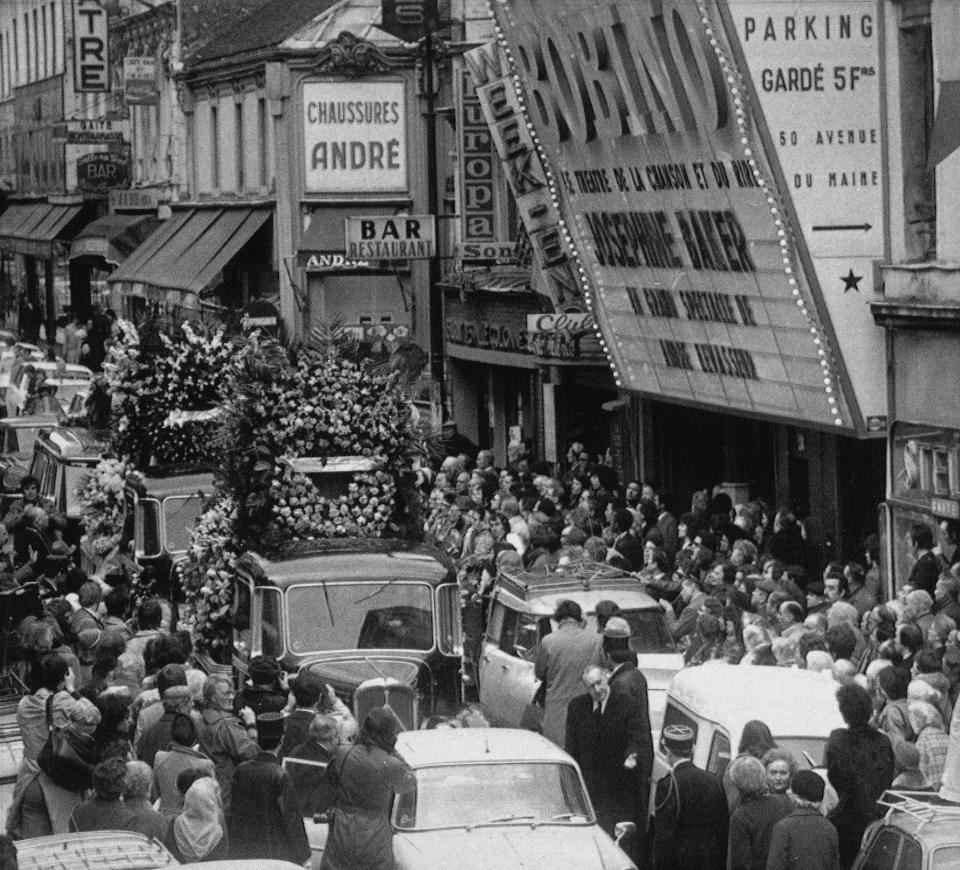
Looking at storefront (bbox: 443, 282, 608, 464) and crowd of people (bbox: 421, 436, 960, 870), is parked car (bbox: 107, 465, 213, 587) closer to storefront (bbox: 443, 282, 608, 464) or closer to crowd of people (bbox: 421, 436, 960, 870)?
crowd of people (bbox: 421, 436, 960, 870)

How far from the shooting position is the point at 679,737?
13.2 metres

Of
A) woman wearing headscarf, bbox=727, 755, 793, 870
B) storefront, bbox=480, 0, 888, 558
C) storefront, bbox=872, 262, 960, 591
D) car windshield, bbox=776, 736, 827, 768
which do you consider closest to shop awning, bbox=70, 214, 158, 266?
storefront, bbox=480, 0, 888, 558

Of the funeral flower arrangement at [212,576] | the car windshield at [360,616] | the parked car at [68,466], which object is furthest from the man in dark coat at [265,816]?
the parked car at [68,466]

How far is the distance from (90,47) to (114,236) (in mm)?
5684

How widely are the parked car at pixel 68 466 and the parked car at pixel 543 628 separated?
948 centimetres

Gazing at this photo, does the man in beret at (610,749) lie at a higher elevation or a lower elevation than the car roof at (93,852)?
lower

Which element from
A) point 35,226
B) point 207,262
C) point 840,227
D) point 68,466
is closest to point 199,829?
point 840,227

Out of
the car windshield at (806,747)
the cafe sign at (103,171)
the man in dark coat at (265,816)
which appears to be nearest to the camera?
the man in dark coat at (265,816)

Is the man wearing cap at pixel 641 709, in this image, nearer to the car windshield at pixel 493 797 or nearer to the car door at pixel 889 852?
the car windshield at pixel 493 797

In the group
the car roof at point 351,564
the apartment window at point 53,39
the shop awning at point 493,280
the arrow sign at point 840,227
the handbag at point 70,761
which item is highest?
the apartment window at point 53,39

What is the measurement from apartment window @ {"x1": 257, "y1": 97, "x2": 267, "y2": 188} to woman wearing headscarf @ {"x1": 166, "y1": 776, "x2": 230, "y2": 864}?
34.4m

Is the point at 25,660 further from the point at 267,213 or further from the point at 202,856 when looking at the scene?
the point at 267,213

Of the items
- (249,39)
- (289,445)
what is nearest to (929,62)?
(289,445)

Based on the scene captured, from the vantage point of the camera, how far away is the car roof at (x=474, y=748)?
12.2m
